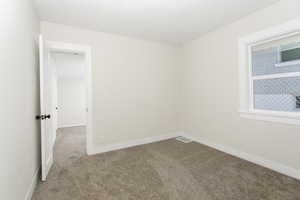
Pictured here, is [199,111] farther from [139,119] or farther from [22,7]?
[22,7]

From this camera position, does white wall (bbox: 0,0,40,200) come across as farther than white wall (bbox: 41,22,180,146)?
No

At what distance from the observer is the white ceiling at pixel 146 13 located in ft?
6.82

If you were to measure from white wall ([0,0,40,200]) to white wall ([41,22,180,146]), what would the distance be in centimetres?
115

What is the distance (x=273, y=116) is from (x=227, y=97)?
78 cm

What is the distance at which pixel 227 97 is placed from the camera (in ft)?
9.09

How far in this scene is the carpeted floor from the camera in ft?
5.47

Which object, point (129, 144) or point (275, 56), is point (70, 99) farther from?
point (275, 56)

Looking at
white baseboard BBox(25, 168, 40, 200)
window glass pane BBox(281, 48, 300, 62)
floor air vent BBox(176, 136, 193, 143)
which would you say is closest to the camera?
white baseboard BBox(25, 168, 40, 200)

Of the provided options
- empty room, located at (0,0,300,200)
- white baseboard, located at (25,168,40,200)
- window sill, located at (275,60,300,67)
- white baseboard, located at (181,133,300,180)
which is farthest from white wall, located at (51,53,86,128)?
window sill, located at (275,60,300,67)

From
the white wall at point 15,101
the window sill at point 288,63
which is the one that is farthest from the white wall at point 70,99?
the window sill at point 288,63

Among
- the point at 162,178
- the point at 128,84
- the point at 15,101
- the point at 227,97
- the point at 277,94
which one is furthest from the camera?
the point at 128,84

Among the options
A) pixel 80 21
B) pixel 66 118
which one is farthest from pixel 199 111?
pixel 66 118

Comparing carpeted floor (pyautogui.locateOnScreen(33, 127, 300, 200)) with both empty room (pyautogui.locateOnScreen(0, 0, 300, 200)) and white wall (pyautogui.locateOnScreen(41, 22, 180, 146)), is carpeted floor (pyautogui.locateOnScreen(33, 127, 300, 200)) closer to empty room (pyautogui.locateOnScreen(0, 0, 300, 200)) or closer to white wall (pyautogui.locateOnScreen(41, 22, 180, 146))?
empty room (pyautogui.locateOnScreen(0, 0, 300, 200))

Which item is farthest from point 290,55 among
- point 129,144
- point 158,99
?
point 129,144
